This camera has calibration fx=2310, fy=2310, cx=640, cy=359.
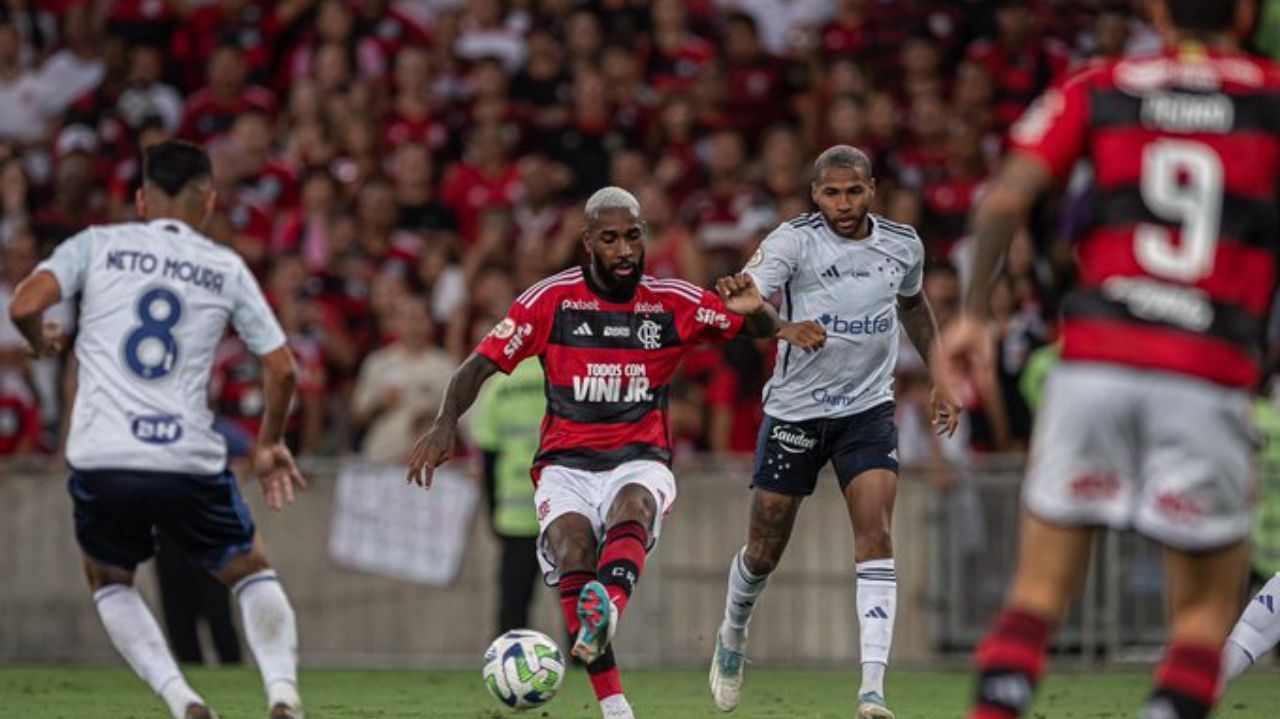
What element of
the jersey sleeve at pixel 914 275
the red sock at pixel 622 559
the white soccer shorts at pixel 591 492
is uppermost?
the jersey sleeve at pixel 914 275

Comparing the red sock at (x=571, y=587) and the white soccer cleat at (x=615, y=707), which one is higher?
the red sock at (x=571, y=587)

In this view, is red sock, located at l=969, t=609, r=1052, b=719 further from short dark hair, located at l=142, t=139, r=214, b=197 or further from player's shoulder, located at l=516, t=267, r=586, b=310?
short dark hair, located at l=142, t=139, r=214, b=197

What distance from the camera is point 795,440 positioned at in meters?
11.7

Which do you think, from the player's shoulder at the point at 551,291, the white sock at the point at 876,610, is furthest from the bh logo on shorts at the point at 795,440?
the player's shoulder at the point at 551,291

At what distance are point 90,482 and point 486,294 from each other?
8038 mm

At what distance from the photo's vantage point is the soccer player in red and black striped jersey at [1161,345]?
6672mm

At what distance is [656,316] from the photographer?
435 inches

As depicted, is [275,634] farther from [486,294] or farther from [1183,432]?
[486,294]

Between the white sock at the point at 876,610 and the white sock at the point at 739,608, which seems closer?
the white sock at the point at 876,610

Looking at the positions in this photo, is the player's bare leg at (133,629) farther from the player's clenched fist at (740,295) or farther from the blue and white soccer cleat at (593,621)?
the player's clenched fist at (740,295)

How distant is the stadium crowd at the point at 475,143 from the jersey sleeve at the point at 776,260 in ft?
18.1

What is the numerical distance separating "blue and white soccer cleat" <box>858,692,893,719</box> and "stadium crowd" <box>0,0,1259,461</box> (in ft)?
21.3

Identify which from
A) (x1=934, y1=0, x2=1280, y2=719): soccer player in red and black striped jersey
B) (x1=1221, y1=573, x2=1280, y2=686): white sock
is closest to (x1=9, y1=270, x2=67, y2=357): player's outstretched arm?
(x1=934, y1=0, x2=1280, y2=719): soccer player in red and black striped jersey

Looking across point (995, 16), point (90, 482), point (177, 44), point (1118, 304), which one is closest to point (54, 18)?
point (177, 44)
